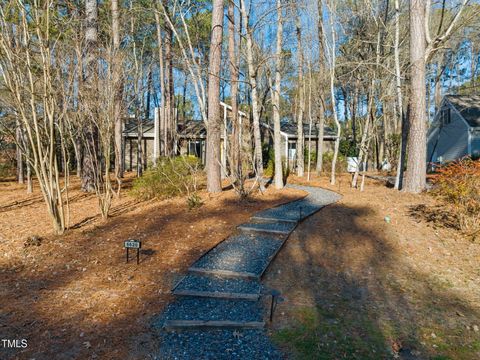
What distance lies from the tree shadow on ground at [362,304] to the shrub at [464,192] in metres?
1.72

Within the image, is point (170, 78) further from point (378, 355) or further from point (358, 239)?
point (378, 355)

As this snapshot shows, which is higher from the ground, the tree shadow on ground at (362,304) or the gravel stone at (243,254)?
the gravel stone at (243,254)

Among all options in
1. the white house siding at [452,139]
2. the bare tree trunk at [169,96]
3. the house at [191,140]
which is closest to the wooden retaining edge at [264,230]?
the bare tree trunk at [169,96]

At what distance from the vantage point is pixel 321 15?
1305cm

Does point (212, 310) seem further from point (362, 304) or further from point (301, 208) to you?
point (301, 208)

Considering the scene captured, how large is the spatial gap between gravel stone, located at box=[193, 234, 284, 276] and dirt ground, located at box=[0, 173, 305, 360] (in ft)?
0.78

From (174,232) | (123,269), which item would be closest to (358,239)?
(174,232)

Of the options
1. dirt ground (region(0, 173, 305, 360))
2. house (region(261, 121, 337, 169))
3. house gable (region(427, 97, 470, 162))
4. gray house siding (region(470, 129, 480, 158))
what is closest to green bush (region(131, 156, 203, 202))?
dirt ground (region(0, 173, 305, 360))

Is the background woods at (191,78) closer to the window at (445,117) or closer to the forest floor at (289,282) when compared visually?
the forest floor at (289,282)

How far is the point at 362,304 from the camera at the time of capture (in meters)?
3.99

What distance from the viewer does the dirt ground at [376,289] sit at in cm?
322

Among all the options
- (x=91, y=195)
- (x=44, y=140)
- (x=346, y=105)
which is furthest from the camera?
(x=346, y=105)

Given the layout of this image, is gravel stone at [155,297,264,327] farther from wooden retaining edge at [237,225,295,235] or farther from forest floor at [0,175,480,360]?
wooden retaining edge at [237,225,295,235]

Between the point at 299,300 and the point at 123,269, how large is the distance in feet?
8.73
